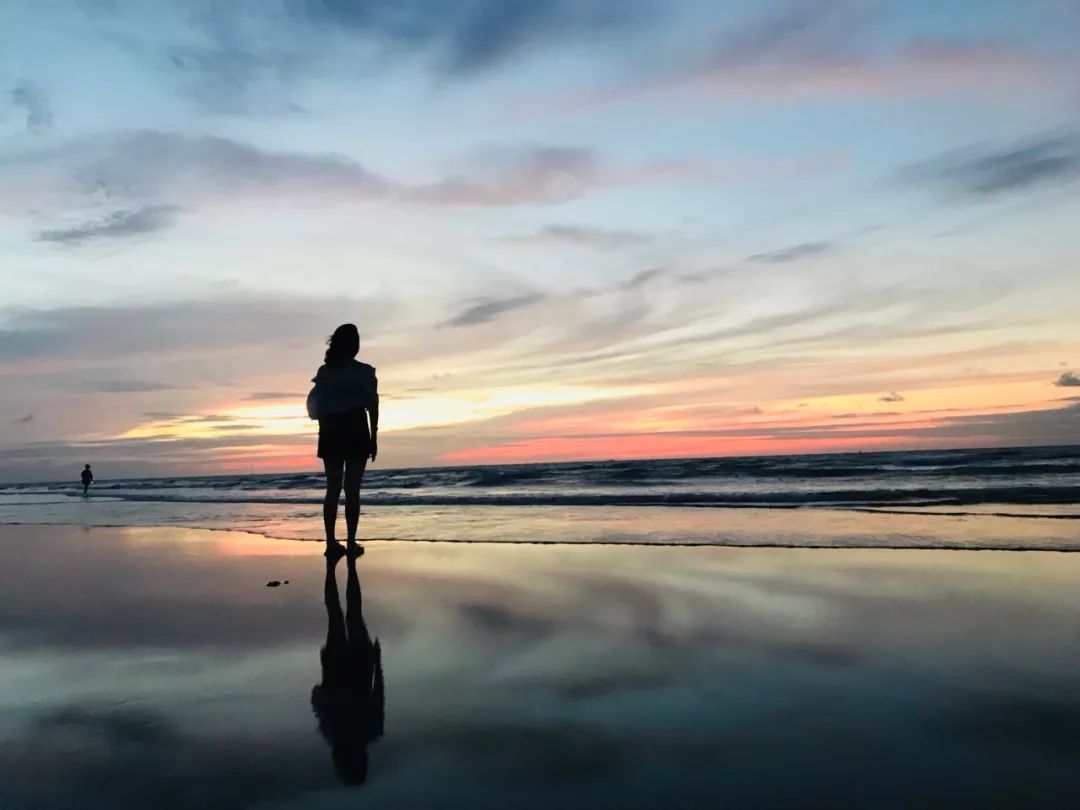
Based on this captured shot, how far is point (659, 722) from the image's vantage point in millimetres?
2256

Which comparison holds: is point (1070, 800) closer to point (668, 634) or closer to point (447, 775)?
point (447, 775)

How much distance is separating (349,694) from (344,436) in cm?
394

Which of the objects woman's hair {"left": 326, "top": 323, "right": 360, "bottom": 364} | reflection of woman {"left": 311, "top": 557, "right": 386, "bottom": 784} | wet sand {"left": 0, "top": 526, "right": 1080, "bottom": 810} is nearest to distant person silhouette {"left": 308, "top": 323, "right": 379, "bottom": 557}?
woman's hair {"left": 326, "top": 323, "right": 360, "bottom": 364}

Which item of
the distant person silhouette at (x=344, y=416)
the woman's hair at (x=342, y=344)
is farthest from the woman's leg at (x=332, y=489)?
the woman's hair at (x=342, y=344)

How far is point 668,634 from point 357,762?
165 cm

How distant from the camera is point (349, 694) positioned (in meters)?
2.58

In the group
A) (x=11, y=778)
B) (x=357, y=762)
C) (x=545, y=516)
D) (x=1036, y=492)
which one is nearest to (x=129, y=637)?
(x=11, y=778)

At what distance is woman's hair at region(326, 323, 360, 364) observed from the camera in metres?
6.42

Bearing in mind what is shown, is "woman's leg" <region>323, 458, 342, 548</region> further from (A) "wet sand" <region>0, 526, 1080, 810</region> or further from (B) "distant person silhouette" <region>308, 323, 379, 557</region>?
(A) "wet sand" <region>0, 526, 1080, 810</region>

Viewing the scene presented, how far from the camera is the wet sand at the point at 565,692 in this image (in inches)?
73.4

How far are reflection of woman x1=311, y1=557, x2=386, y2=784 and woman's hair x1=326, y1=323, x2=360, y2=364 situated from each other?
9.65 ft

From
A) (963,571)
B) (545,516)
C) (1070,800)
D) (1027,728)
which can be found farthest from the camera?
(545,516)

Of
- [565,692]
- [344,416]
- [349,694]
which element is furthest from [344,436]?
[565,692]

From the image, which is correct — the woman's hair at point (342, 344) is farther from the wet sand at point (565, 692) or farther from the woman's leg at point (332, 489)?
the wet sand at point (565, 692)
